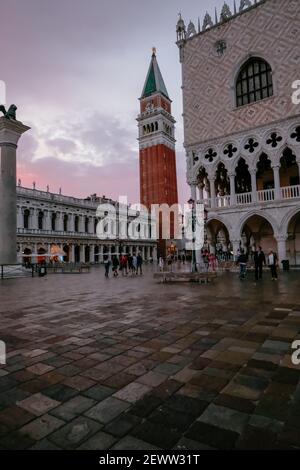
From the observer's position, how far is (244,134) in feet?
73.0

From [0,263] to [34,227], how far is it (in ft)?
95.5

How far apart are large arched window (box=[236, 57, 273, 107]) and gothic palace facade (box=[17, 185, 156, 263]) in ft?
82.4

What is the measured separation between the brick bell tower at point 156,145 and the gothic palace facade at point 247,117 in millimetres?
47013

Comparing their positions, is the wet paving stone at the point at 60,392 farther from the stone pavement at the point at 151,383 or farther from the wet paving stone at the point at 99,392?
the wet paving stone at the point at 99,392

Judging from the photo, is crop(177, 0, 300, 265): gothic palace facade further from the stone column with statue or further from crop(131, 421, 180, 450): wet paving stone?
crop(131, 421, 180, 450): wet paving stone

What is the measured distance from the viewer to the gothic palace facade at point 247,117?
67.8 feet

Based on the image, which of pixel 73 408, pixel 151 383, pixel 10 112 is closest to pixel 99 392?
pixel 73 408

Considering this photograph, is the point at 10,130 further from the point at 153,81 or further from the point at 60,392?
the point at 153,81

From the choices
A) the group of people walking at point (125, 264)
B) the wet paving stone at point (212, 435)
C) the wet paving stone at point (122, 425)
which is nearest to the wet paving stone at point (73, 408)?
the wet paving stone at point (122, 425)

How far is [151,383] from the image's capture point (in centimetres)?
320

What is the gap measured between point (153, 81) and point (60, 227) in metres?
54.9

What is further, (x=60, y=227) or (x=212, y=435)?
(x=60, y=227)

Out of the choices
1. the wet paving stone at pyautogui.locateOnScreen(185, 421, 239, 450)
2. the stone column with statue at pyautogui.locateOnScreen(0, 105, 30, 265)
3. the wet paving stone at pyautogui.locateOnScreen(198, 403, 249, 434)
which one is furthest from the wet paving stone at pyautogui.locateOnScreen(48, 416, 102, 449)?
the stone column with statue at pyautogui.locateOnScreen(0, 105, 30, 265)

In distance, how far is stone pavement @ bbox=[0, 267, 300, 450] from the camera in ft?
7.47
